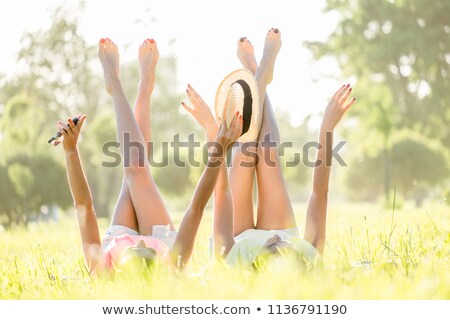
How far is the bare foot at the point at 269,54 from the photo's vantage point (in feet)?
16.0

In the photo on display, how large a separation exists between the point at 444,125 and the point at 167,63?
50.3ft

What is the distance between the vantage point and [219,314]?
2.92 m

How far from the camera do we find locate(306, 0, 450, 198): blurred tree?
25.8 m

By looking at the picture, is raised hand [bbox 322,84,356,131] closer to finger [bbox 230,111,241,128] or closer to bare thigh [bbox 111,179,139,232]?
finger [bbox 230,111,241,128]

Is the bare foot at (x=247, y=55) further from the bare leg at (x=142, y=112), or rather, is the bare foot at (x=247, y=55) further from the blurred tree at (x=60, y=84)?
the blurred tree at (x=60, y=84)

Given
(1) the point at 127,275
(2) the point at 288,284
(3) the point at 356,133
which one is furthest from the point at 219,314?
(3) the point at 356,133

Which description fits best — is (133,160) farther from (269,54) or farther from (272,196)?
(269,54)

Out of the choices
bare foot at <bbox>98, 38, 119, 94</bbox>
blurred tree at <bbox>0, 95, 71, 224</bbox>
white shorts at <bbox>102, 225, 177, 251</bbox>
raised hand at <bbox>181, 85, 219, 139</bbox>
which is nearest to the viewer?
raised hand at <bbox>181, 85, 219, 139</bbox>

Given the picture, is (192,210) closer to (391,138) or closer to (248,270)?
(248,270)

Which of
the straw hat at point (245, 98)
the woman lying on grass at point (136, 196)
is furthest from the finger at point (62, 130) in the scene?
the straw hat at point (245, 98)

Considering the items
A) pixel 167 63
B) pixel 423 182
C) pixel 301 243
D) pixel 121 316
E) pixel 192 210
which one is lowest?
pixel 423 182

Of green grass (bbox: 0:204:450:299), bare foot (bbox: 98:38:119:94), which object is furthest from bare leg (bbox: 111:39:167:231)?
green grass (bbox: 0:204:450:299)

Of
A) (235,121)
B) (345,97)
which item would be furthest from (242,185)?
(235,121)

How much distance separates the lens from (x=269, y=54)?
4965 mm
